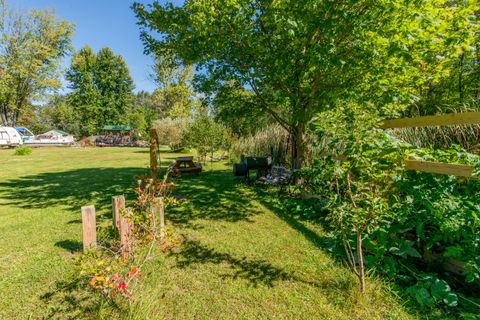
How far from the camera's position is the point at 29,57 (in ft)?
81.7

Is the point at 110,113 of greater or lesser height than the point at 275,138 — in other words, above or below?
above

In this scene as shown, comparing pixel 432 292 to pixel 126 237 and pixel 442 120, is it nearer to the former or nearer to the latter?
pixel 442 120

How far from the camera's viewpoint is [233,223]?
467 centimetres

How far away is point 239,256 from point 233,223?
4.23 feet

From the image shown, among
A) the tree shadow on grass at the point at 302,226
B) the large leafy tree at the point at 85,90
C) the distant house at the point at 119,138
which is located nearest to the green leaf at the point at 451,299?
the tree shadow on grass at the point at 302,226

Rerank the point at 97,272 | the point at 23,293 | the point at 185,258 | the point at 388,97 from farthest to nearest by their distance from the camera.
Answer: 1. the point at 388,97
2. the point at 185,258
3. the point at 23,293
4. the point at 97,272

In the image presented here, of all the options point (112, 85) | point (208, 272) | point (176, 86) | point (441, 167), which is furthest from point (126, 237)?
point (112, 85)

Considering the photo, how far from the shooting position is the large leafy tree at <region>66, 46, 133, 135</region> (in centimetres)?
3759

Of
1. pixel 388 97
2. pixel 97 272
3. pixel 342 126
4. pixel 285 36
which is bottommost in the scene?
pixel 97 272

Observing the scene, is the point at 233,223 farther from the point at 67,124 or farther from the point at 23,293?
the point at 67,124

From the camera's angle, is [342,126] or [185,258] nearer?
[342,126]

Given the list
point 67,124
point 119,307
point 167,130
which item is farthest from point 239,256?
point 67,124

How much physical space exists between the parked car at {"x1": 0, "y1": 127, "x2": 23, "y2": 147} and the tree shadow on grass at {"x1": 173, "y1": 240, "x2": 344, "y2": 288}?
28.0 meters

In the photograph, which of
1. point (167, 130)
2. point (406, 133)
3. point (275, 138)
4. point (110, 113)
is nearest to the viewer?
point (406, 133)
